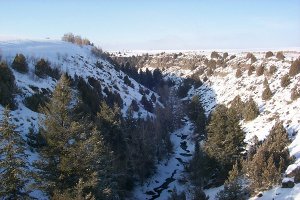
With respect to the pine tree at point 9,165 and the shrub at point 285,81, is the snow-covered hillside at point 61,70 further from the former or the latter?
the shrub at point 285,81

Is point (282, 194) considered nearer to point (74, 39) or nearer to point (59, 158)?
point (59, 158)

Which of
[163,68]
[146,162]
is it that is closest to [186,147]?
[146,162]

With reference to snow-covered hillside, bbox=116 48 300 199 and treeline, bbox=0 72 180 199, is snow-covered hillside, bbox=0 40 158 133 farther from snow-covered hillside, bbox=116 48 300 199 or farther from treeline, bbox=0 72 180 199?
snow-covered hillside, bbox=116 48 300 199

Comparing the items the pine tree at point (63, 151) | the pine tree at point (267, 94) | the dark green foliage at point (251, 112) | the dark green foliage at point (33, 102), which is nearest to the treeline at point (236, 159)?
the pine tree at point (63, 151)

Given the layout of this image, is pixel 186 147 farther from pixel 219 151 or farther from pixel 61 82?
pixel 61 82

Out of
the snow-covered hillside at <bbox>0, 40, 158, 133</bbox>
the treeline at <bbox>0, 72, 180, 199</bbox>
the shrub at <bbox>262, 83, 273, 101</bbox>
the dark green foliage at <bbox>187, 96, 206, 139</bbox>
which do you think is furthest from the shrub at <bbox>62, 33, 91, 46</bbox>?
the treeline at <bbox>0, 72, 180, 199</bbox>

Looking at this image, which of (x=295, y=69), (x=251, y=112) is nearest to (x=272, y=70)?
(x=295, y=69)
